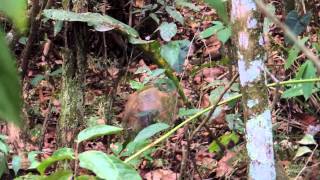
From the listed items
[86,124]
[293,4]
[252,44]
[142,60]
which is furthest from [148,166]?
[252,44]

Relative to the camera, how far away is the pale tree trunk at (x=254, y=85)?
5.49ft

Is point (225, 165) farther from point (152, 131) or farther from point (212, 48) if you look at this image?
point (212, 48)

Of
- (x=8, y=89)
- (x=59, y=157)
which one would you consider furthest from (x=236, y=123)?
(x=8, y=89)

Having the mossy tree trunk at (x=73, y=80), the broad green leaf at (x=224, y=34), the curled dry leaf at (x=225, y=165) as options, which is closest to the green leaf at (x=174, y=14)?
the mossy tree trunk at (x=73, y=80)

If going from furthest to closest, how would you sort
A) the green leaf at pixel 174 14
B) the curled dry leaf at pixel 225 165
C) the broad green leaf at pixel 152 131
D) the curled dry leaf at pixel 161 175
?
the curled dry leaf at pixel 161 175 < the green leaf at pixel 174 14 < the curled dry leaf at pixel 225 165 < the broad green leaf at pixel 152 131

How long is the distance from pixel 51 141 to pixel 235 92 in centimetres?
146

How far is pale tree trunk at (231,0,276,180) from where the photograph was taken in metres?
1.67

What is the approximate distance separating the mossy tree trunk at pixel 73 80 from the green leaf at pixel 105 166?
1777 mm

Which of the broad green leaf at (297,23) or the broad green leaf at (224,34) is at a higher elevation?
the broad green leaf at (297,23)

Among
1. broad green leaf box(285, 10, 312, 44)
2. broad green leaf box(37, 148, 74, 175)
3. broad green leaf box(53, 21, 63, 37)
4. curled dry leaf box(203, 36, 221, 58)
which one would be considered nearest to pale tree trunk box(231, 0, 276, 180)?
broad green leaf box(285, 10, 312, 44)

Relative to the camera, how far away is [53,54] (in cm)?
368

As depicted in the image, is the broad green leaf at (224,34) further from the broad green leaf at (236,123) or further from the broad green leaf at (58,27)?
the broad green leaf at (58,27)

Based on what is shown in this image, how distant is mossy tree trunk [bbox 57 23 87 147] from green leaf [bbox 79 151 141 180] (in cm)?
178

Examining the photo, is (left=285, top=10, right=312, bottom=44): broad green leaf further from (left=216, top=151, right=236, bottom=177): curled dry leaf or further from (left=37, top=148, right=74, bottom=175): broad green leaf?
(left=37, top=148, right=74, bottom=175): broad green leaf
